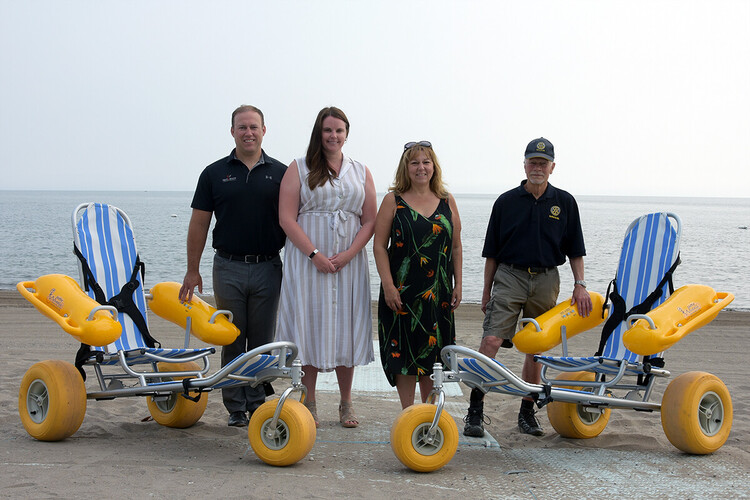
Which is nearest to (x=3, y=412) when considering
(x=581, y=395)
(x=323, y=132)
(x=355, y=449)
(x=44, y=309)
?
(x=44, y=309)

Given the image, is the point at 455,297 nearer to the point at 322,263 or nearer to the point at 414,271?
the point at 414,271

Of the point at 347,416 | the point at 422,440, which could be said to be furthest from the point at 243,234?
the point at 422,440

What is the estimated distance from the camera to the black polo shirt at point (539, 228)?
196 inches

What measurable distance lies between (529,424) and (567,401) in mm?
1013

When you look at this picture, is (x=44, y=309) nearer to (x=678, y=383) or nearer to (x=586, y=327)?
(x=586, y=327)

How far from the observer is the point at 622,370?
452 cm

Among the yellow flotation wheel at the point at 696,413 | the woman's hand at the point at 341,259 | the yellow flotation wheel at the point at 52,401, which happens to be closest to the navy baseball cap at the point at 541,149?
the woman's hand at the point at 341,259

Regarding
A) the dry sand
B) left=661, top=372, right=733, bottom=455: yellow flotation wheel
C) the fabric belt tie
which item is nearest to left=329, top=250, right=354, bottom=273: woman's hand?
the fabric belt tie

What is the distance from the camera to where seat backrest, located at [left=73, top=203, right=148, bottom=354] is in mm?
4965

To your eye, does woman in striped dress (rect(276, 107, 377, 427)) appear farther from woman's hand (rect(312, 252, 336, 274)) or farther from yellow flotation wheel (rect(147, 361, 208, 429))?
yellow flotation wheel (rect(147, 361, 208, 429))

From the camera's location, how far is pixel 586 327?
5.00 m

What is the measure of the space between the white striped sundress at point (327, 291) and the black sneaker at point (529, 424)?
3.93ft

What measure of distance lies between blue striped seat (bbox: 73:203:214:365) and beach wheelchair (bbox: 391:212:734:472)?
1640 mm

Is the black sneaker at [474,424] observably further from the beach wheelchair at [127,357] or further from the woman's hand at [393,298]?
the beach wheelchair at [127,357]
